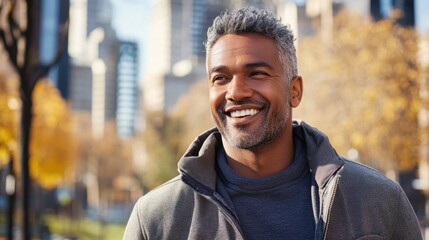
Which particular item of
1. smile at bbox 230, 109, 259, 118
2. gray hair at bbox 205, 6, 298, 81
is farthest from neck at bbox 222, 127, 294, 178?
gray hair at bbox 205, 6, 298, 81

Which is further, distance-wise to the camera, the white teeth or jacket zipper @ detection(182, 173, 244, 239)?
the white teeth

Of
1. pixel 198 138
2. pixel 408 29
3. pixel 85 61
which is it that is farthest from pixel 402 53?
pixel 85 61

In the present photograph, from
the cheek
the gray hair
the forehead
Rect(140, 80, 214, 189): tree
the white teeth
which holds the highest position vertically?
the gray hair

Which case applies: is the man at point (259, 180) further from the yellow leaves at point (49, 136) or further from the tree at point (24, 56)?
the yellow leaves at point (49, 136)

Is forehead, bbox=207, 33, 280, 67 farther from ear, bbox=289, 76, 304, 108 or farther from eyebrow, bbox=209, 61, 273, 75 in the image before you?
ear, bbox=289, 76, 304, 108

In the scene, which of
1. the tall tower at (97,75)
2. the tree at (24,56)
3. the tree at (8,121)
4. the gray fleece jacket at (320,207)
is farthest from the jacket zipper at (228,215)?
the tall tower at (97,75)

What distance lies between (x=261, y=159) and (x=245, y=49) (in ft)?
1.25

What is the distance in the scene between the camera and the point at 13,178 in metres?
14.7

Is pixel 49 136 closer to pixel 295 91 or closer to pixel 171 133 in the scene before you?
pixel 171 133

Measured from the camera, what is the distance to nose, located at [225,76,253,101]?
2240mm

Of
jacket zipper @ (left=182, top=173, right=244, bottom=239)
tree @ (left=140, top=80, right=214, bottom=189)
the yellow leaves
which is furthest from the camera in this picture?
tree @ (left=140, top=80, right=214, bottom=189)

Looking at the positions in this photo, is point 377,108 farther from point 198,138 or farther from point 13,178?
point 198,138

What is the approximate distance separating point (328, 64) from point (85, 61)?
173m

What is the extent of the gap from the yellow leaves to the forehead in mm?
27645
